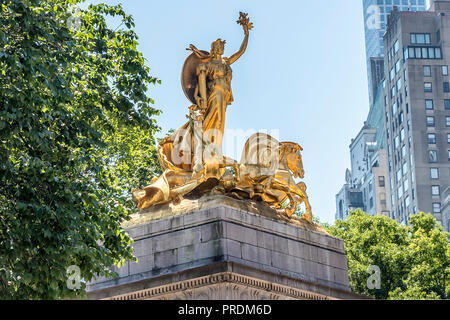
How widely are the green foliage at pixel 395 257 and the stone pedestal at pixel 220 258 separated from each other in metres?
15.9


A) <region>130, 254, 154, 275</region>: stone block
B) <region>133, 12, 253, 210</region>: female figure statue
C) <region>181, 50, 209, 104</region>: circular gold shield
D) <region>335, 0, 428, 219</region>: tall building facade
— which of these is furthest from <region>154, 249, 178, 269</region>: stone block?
<region>335, 0, 428, 219</region>: tall building facade

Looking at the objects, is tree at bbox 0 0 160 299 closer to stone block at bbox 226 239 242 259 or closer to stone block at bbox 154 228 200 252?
stone block at bbox 154 228 200 252

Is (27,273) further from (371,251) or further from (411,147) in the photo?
(411,147)

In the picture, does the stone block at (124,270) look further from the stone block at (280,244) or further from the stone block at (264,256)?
the stone block at (280,244)

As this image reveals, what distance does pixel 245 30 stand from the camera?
79.1ft

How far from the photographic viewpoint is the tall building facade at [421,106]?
109 metres

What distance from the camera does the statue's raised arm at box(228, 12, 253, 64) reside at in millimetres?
24031

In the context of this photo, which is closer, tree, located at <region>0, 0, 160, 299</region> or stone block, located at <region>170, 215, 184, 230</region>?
tree, located at <region>0, 0, 160, 299</region>

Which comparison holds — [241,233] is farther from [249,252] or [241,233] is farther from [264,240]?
[264,240]

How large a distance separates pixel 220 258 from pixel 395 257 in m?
20.6

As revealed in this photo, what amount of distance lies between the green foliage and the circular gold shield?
16.1m

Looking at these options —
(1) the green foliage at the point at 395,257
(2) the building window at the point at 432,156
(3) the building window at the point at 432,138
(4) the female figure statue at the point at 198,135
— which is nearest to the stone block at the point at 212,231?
(4) the female figure statue at the point at 198,135

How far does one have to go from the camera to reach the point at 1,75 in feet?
59.9
